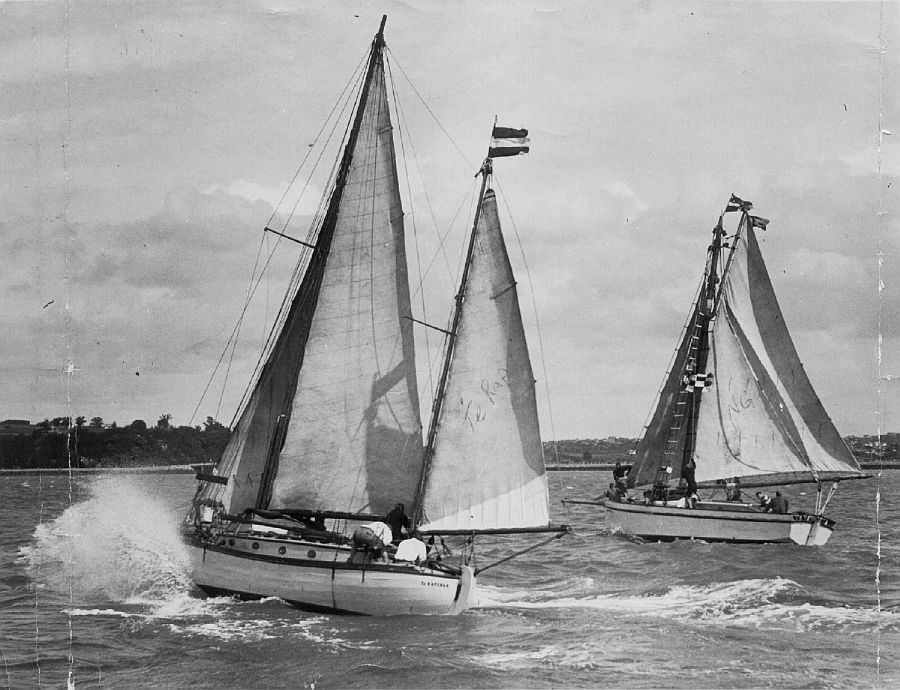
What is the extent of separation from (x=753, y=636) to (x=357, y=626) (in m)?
9.01

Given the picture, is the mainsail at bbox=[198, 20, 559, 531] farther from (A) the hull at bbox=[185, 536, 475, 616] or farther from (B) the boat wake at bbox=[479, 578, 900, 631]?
(B) the boat wake at bbox=[479, 578, 900, 631]

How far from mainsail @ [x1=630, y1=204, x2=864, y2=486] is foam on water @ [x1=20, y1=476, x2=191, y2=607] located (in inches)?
931

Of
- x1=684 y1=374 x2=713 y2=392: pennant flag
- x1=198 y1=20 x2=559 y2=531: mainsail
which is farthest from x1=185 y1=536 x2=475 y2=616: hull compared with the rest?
x1=684 y1=374 x2=713 y2=392: pennant flag

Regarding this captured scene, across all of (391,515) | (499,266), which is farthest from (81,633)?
(499,266)

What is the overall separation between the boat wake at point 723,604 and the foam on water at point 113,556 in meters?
10.0

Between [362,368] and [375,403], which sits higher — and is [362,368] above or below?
above

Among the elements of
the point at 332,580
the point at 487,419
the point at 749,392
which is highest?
the point at 749,392

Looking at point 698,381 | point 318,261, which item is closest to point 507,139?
point 318,261

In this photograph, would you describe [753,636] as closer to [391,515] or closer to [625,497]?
[391,515]

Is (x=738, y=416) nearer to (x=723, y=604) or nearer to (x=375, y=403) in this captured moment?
(x=723, y=604)

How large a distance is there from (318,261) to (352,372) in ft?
10.3

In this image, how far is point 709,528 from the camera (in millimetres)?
46125

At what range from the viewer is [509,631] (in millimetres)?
24234

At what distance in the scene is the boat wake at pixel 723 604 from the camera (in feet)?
84.2
